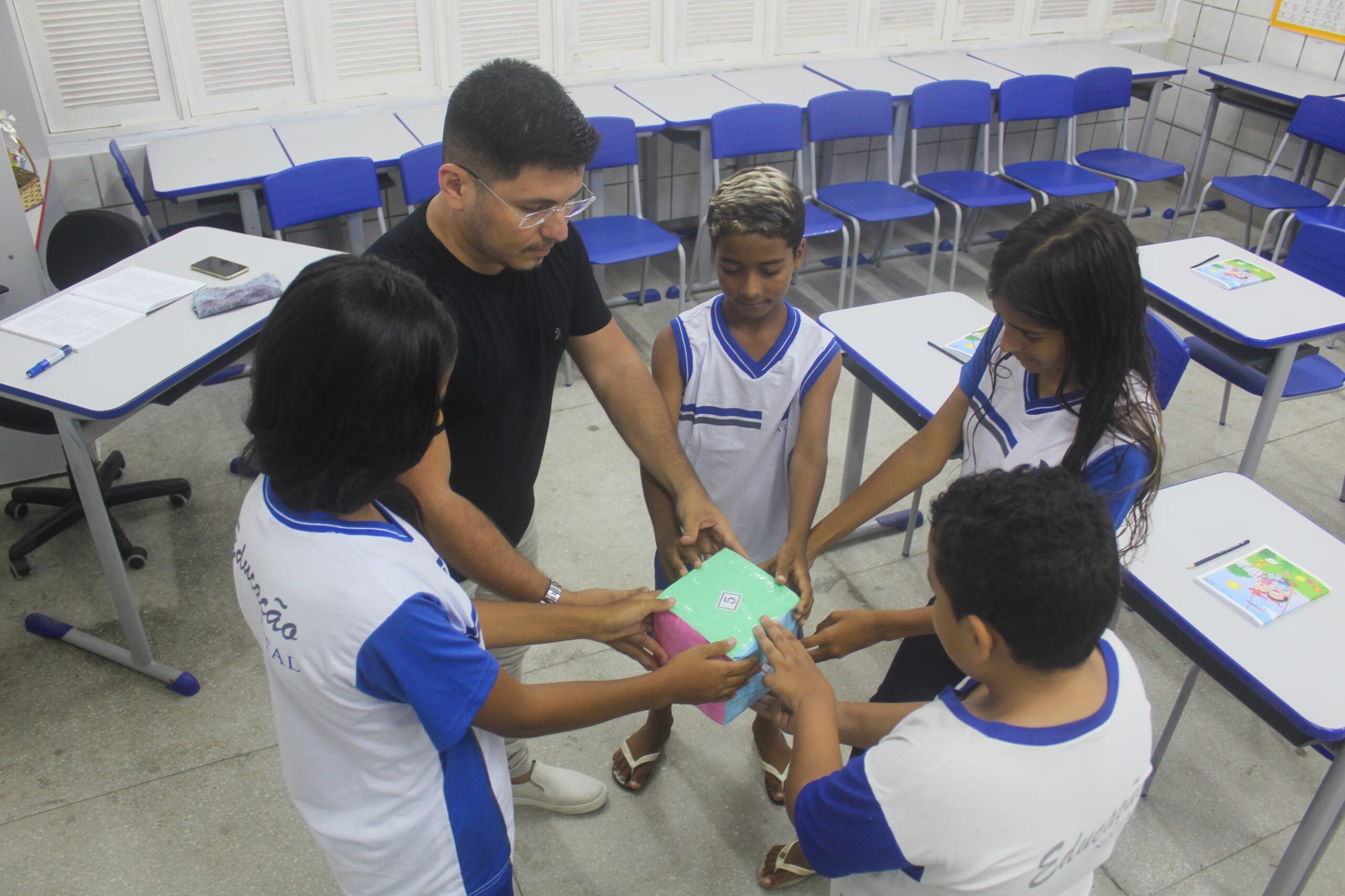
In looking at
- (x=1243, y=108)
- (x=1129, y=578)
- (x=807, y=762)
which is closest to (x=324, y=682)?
(x=807, y=762)

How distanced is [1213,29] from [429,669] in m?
6.62

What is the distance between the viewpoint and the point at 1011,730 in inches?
40.5

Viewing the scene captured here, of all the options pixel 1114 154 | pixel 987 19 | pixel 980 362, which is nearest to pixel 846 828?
pixel 980 362

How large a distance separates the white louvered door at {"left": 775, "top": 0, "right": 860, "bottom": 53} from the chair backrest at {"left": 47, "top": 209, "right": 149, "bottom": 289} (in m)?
3.40

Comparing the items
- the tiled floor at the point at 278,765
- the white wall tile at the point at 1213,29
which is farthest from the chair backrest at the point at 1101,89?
the tiled floor at the point at 278,765

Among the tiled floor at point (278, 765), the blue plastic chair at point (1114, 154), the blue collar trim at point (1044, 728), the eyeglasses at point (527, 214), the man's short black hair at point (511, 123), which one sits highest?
the man's short black hair at point (511, 123)

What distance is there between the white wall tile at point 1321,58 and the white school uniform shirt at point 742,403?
5.06 m

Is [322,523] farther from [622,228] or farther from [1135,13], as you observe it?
[1135,13]

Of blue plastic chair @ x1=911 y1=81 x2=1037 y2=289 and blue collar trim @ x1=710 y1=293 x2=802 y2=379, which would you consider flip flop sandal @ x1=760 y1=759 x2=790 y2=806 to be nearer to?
blue collar trim @ x1=710 y1=293 x2=802 y2=379

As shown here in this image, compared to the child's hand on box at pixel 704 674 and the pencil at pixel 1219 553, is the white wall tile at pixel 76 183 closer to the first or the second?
the child's hand on box at pixel 704 674

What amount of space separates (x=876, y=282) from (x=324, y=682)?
4363 mm

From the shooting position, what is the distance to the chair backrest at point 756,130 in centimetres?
432

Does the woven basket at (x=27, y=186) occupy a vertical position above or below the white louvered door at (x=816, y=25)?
below

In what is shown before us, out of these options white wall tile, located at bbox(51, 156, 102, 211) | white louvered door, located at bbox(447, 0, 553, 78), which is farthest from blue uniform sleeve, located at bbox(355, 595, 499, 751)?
white louvered door, located at bbox(447, 0, 553, 78)
